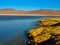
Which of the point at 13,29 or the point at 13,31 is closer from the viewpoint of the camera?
the point at 13,31

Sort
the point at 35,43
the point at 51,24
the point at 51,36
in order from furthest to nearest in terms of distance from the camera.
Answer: the point at 51,24
the point at 51,36
the point at 35,43

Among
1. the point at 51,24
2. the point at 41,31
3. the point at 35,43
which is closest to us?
the point at 35,43

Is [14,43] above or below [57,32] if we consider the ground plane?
below

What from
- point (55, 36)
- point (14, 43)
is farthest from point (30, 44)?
point (55, 36)

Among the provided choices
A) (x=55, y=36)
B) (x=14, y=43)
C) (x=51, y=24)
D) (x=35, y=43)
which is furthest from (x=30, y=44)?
(x=51, y=24)

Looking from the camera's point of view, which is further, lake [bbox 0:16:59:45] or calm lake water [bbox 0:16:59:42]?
calm lake water [bbox 0:16:59:42]

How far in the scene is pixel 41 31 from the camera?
701 inches

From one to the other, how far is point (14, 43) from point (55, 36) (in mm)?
4586

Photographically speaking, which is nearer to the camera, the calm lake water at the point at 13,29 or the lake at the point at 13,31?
the lake at the point at 13,31

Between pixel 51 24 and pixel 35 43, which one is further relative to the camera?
pixel 51 24

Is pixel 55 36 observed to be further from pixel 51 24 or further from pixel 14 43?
pixel 51 24

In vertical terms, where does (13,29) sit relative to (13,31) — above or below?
below

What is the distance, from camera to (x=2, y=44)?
49.9ft

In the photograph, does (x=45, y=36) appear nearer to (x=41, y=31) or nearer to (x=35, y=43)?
(x=35, y=43)
